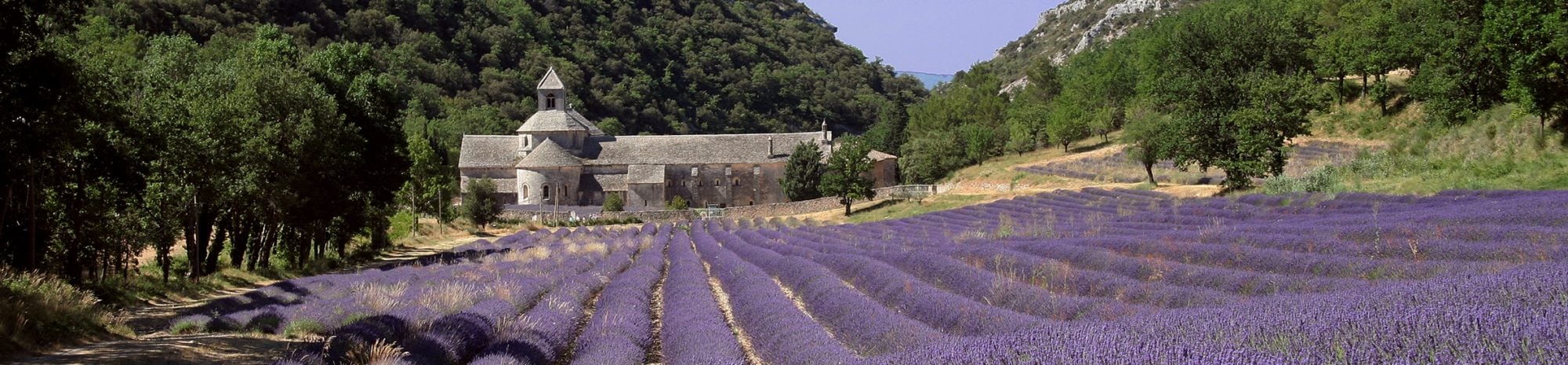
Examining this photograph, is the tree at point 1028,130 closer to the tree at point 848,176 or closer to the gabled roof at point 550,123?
the tree at point 848,176

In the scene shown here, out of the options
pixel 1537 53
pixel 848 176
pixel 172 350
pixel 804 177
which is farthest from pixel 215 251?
pixel 804 177

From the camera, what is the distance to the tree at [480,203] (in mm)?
54156

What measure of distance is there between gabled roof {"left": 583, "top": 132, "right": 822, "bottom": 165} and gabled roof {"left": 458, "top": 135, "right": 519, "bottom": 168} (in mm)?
5908

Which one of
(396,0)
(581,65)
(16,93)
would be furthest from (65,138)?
(581,65)

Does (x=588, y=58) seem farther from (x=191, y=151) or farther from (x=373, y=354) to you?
(x=373, y=354)

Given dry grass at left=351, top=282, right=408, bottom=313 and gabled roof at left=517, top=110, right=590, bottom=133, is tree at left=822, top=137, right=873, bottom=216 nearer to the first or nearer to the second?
gabled roof at left=517, top=110, right=590, bottom=133

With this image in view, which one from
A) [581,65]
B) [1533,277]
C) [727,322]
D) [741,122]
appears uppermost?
[581,65]

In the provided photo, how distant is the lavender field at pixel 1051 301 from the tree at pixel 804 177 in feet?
135

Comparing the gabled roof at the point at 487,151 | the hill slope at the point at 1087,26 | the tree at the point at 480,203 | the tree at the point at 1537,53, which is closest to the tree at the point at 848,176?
the tree at the point at 480,203

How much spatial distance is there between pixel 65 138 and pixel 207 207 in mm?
8868

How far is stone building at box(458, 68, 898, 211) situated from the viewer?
7131 cm

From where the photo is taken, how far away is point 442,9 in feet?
415

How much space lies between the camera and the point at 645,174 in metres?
71.6

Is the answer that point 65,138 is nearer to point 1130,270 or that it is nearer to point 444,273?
point 444,273
